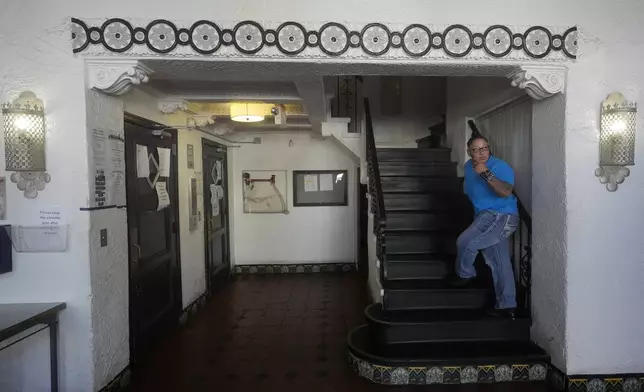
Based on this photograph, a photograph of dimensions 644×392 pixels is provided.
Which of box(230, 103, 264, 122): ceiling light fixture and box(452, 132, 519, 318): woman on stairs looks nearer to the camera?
box(452, 132, 519, 318): woman on stairs

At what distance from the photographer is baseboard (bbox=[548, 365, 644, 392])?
253 cm

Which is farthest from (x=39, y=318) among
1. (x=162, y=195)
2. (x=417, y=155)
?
(x=417, y=155)

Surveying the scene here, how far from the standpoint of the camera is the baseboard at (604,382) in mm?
2525

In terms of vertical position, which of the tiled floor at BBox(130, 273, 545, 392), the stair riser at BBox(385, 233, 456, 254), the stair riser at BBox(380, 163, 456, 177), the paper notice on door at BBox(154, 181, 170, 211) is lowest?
the tiled floor at BBox(130, 273, 545, 392)

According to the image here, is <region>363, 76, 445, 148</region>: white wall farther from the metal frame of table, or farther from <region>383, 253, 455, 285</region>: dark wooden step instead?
the metal frame of table

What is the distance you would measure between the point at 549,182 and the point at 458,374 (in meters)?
1.46

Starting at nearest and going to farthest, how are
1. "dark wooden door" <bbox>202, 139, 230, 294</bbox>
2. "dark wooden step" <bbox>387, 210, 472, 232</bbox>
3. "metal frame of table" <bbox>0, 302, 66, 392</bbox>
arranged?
"metal frame of table" <bbox>0, 302, 66, 392</bbox> → "dark wooden step" <bbox>387, 210, 472, 232</bbox> → "dark wooden door" <bbox>202, 139, 230, 294</bbox>

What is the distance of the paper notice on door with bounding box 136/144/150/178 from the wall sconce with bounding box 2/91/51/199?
85 cm

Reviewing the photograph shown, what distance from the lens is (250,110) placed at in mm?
4152

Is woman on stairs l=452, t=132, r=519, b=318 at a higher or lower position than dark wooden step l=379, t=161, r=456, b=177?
lower

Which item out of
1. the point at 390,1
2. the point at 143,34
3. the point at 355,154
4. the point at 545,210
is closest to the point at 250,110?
the point at 355,154

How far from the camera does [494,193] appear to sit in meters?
2.89

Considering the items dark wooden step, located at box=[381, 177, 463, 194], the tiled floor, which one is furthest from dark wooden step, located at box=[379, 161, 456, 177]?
the tiled floor

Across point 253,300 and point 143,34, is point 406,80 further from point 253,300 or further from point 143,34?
point 143,34
